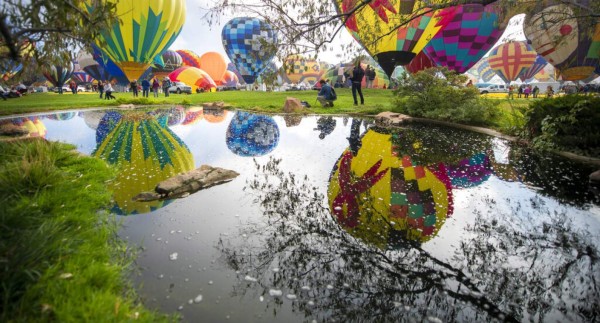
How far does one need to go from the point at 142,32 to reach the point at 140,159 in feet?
58.6

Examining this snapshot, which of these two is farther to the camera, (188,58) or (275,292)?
(188,58)

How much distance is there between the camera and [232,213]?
416 centimetres

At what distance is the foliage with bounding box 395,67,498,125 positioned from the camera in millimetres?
11320

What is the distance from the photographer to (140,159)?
267 inches

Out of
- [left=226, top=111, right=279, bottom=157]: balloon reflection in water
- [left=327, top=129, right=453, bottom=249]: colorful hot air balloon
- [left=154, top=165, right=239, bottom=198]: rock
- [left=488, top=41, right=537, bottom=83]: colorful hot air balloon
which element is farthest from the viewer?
[left=488, top=41, right=537, bottom=83]: colorful hot air balloon

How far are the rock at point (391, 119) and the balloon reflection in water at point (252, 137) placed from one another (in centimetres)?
420

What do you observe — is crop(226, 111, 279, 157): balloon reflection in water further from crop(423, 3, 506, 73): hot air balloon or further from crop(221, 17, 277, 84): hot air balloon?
crop(221, 17, 277, 84): hot air balloon

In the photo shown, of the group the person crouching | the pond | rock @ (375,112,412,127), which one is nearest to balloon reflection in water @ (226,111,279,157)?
the pond

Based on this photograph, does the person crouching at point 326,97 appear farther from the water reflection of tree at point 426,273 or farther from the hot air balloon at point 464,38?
the water reflection of tree at point 426,273

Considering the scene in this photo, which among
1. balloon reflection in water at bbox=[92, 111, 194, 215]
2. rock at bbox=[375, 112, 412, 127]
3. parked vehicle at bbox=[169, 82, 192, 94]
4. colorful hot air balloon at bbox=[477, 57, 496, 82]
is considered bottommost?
balloon reflection in water at bbox=[92, 111, 194, 215]

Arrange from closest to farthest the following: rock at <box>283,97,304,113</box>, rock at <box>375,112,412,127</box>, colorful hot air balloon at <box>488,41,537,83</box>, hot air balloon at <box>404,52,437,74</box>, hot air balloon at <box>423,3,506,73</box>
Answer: rock at <box>375,112,412,127</box>
rock at <box>283,97,304,113</box>
hot air balloon at <box>423,3,506,73</box>
hot air balloon at <box>404,52,437,74</box>
colorful hot air balloon at <box>488,41,537,83</box>

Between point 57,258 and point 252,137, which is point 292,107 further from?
point 57,258

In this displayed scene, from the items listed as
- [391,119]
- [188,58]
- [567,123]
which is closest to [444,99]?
[391,119]

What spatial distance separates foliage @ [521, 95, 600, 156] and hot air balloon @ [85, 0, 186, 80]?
68.0ft
